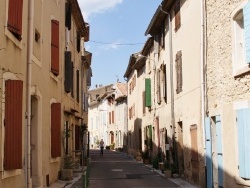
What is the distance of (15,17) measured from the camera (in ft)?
31.5

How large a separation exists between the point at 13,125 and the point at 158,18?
13.2 metres

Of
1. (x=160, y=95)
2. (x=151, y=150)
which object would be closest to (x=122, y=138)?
(x=151, y=150)

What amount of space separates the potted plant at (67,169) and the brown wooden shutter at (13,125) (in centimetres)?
714

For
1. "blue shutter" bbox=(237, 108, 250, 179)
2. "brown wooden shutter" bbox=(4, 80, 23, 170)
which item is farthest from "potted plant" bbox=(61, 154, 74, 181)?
"blue shutter" bbox=(237, 108, 250, 179)

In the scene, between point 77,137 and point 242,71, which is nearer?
point 242,71

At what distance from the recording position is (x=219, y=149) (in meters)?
12.1

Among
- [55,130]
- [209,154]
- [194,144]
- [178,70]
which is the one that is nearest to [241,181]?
[209,154]

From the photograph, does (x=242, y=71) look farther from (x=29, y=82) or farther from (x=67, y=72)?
(x=67, y=72)

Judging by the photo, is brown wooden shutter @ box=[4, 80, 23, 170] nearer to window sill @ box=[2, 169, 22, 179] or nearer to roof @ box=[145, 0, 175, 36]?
window sill @ box=[2, 169, 22, 179]

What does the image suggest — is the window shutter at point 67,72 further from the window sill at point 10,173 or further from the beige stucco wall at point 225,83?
the window sill at point 10,173

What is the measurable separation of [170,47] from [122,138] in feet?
100.0

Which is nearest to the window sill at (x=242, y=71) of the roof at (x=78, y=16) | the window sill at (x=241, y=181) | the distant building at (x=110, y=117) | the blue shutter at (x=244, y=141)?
the blue shutter at (x=244, y=141)

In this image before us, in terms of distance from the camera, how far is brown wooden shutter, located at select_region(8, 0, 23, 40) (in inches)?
368

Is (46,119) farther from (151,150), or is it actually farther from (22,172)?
(151,150)
